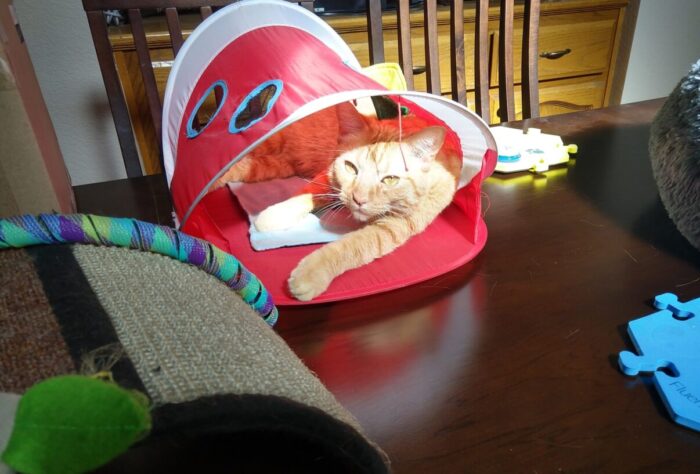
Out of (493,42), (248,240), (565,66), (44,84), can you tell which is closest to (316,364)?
(248,240)

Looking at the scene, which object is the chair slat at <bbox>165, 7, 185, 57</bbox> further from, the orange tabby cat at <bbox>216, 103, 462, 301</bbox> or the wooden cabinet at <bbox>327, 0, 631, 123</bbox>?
the wooden cabinet at <bbox>327, 0, 631, 123</bbox>

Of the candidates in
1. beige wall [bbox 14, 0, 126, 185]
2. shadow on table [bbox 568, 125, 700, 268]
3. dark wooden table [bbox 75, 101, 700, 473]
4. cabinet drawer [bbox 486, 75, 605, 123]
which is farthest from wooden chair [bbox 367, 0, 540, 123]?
beige wall [bbox 14, 0, 126, 185]

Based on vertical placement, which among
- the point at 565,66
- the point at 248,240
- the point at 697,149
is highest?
the point at 697,149

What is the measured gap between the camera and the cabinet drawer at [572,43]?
1920 mm

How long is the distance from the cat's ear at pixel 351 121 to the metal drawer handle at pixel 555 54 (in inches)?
63.1

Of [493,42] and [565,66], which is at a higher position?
[493,42]

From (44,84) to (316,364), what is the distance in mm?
1570

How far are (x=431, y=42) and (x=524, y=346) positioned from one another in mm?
906

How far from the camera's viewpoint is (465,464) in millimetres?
314

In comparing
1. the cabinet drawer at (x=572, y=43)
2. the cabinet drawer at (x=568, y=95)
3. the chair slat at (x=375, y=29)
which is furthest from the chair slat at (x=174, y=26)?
the cabinet drawer at (x=568, y=95)

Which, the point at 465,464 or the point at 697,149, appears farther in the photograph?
the point at 697,149

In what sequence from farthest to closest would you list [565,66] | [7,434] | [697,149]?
[565,66]
[697,149]
[7,434]

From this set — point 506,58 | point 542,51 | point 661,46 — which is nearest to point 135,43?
point 506,58

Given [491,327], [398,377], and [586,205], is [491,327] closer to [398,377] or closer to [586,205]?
[398,377]
